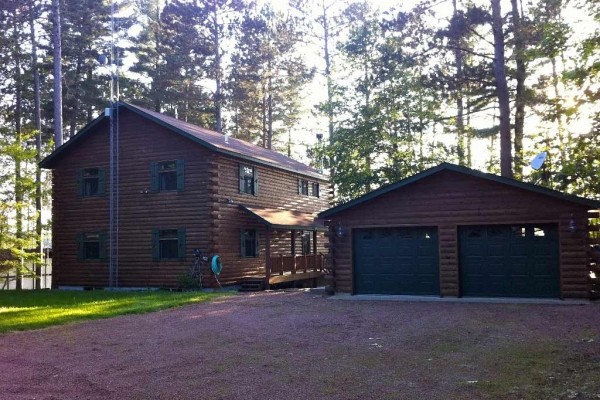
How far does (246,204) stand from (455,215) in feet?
32.4

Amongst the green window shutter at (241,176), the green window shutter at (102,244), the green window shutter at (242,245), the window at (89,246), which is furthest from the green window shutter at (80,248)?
the green window shutter at (241,176)

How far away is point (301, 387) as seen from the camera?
6.82 m

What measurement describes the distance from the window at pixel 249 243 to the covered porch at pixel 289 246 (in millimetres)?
740

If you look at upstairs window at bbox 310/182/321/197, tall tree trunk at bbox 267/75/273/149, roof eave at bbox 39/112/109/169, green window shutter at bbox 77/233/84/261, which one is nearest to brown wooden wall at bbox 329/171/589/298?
roof eave at bbox 39/112/109/169

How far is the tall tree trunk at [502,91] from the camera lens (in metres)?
21.1

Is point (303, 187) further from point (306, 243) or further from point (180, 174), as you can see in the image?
point (180, 174)

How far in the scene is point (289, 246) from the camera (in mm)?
27281

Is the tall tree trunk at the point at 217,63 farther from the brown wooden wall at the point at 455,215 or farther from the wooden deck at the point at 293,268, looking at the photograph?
the brown wooden wall at the point at 455,215

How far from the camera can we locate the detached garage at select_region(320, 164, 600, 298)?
15547 mm

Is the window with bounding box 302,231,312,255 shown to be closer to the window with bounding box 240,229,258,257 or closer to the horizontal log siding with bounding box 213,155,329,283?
the horizontal log siding with bounding box 213,155,329,283

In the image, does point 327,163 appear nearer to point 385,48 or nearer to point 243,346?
point 385,48

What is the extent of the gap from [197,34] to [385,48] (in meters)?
17.0

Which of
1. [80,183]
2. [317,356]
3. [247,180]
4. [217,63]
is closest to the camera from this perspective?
[317,356]

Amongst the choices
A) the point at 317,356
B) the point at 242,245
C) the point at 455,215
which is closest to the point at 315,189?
the point at 242,245
